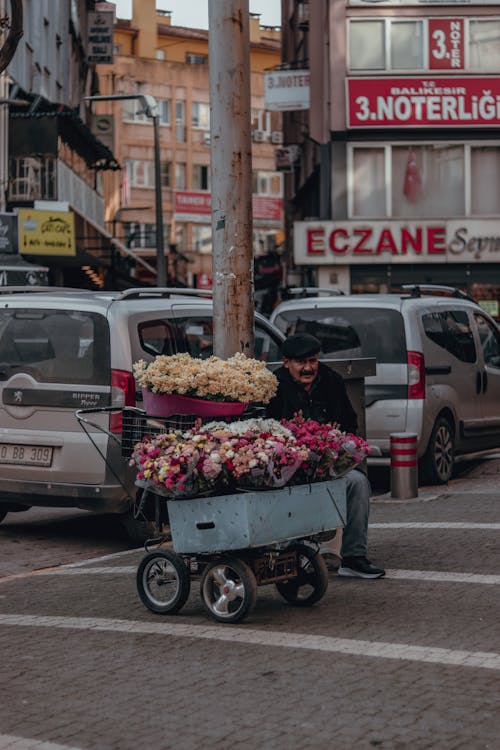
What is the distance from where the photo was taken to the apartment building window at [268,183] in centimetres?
9444

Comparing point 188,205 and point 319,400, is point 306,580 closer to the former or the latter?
point 319,400

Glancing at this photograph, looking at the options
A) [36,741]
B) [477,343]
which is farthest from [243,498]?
[477,343]

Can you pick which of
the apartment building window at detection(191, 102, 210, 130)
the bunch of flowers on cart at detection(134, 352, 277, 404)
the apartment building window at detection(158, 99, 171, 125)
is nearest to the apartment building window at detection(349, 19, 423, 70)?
the bunch of flowers on cart at detection(134, 352, 277, 404)

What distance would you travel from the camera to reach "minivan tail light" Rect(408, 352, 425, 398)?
44.6 feet

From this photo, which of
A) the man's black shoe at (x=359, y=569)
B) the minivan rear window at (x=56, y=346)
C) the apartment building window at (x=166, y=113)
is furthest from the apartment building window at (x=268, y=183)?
the man's black shoe at (x=359, y=569)

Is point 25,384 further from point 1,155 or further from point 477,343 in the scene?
point 1,155

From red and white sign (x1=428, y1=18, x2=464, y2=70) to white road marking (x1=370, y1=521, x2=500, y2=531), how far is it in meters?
27.2

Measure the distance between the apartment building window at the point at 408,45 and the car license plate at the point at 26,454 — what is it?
2775cm

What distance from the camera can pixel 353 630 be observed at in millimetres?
7176

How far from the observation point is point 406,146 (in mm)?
37219

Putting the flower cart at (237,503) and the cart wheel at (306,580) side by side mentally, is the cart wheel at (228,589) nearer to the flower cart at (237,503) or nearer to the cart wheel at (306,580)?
the flower cart at (237,503)

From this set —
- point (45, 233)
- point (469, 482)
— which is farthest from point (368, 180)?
point (469, 482)

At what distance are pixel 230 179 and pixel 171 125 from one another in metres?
80.8

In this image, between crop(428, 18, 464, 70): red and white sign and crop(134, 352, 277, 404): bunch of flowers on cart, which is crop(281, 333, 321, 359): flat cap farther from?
crop(428, 18, 464, 70): red and white sign
